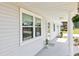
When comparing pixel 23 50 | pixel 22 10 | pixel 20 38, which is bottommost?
pixel 23 50

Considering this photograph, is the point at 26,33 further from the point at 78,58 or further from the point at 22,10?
the point at 78,58

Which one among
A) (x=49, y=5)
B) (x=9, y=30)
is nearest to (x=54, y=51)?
(x=49, y=5)

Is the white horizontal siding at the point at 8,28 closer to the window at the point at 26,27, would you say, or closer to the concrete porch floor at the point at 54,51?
the window at the point at 26,27

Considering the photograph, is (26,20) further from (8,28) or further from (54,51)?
(54,51)

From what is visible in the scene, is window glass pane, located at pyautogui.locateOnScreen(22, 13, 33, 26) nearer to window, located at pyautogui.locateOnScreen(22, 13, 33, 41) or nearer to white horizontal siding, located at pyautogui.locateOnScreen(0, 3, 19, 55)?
window, located at pyautogui.locateOnScreen(22, 13, 33, 41)

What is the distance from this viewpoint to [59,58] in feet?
12.6

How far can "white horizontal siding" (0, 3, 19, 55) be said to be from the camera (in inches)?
237

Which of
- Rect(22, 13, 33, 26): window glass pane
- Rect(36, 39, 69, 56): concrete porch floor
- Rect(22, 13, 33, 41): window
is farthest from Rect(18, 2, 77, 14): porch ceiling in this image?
Rect(36, 39, 69, 56): concrete porch floor

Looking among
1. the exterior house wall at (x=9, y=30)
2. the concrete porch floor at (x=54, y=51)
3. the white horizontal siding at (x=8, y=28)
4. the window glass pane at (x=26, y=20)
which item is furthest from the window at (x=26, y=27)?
the concrete porch floor at (x=54, y=51)

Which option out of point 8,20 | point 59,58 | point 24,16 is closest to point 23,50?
point 24,16

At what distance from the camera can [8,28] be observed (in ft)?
21.3

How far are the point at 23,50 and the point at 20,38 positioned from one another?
0.75 m

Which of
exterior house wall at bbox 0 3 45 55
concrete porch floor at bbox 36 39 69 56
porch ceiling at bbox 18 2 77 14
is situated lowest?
concrete porch floor at bbox 36 39 69 56

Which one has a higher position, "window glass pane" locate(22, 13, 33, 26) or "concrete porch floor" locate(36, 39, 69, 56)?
"window glass pane" locate(22, 13, 33, 26)
